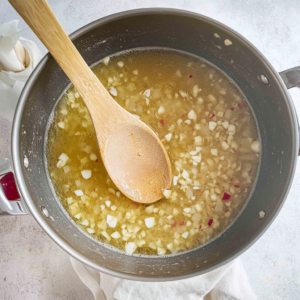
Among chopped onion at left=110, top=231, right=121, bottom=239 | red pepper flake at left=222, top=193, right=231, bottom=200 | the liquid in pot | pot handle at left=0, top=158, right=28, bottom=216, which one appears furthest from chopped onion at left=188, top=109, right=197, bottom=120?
pot handle at left=0, top=158, right=28, bottom=216

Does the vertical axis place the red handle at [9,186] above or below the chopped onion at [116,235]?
above

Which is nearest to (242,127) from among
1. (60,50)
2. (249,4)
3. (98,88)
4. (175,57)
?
(175,57)

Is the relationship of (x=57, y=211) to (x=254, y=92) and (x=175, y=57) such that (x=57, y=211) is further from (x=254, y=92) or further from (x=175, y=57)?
(x=254, y=92)

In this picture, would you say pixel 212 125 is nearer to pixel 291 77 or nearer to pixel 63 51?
pixel 291 77

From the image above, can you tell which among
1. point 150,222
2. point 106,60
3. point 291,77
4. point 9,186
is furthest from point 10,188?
point 291,77

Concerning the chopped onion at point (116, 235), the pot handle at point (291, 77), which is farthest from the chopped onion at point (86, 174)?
the pot handle at point (291, 77)

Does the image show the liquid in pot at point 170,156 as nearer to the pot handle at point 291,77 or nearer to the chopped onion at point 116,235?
the chopped onion at point 116,235

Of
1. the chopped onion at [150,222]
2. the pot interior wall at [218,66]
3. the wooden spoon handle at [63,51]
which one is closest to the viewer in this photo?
the wooden spoon handle at [63,51]
